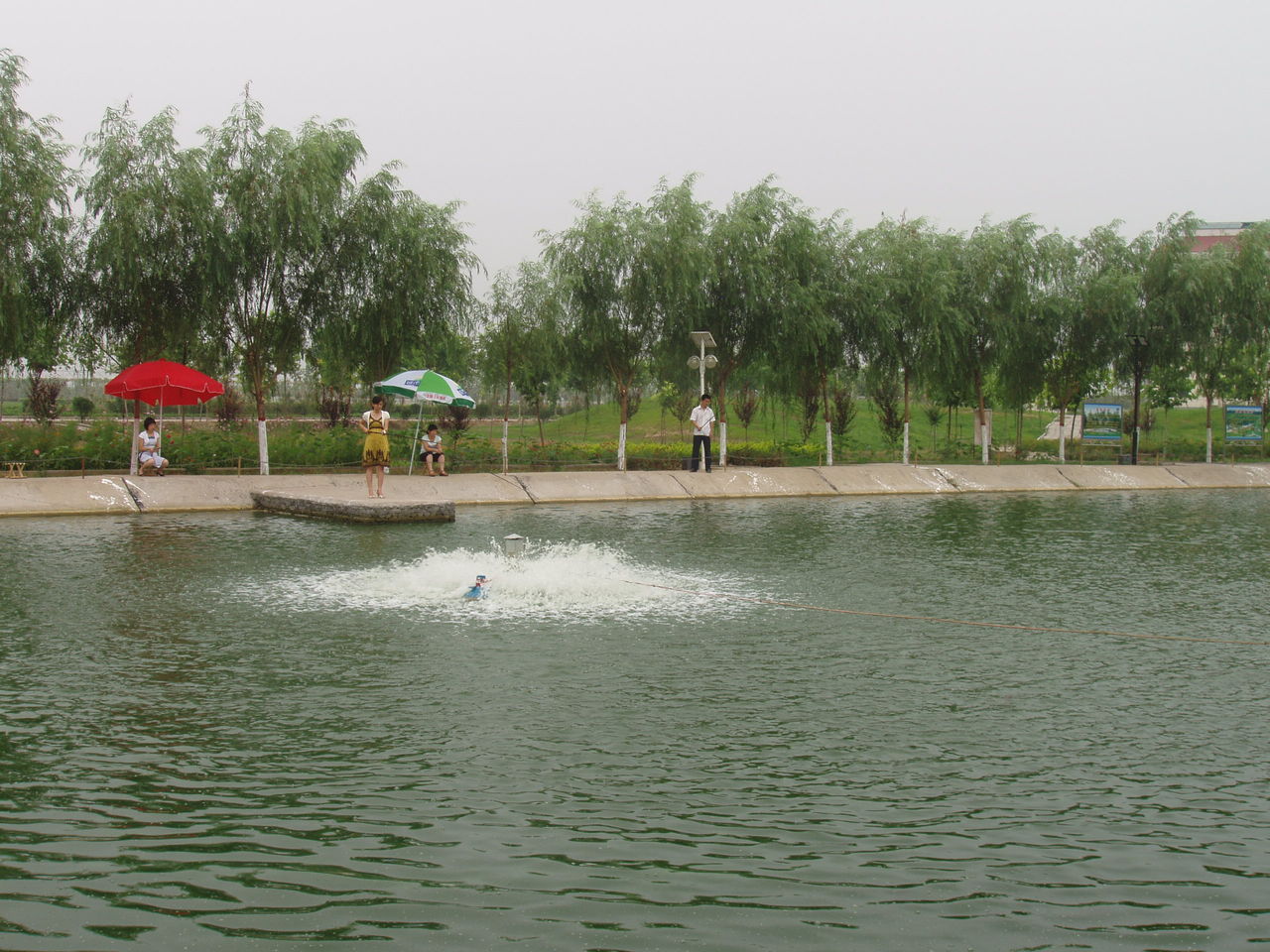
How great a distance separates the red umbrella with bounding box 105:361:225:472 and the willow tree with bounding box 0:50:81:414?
272 centimetres

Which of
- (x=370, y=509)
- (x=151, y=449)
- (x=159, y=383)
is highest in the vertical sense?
(x=159, y=383)

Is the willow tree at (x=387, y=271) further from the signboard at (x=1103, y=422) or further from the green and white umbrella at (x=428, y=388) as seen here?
the signboard at (x=1103, y=422)

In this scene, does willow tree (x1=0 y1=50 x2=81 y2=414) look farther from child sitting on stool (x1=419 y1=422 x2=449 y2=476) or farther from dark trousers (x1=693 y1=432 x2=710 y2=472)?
dark trousers (x1=693 y1=432 x2=710 y2=472)

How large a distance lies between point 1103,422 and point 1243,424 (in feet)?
17.5

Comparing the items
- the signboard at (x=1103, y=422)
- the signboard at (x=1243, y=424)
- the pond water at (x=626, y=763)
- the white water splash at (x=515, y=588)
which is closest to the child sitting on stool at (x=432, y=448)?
the white water splash at (x=515, y=588)

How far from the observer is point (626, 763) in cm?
631

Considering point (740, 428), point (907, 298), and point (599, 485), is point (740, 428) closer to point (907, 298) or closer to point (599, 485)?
point (907, 298)

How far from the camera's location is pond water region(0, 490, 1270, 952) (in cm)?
455

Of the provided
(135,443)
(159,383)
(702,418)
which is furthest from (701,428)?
(135,443)

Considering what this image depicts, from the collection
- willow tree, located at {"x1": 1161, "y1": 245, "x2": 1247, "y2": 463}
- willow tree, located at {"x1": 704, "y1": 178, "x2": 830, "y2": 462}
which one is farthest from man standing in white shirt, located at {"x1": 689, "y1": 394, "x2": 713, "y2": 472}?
willow tree, located at {"x1": 1161, "y1": 245, "x2": 1247, "y2": 463}

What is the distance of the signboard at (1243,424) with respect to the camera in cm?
4106

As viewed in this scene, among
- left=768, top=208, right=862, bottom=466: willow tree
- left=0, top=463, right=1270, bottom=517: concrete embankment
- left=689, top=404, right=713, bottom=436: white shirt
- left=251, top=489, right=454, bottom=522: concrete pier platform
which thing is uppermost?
left=768, top=208, right=862, bottom=466: willow tree

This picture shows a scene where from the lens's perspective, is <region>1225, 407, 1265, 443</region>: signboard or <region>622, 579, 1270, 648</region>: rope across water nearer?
<region>622, 579, 1270, 648</region>: rope across water

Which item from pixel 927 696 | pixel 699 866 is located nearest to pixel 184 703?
pixel 699 866
